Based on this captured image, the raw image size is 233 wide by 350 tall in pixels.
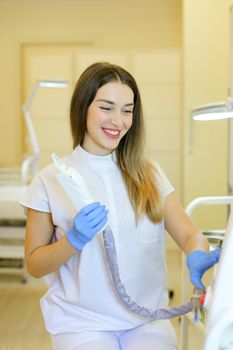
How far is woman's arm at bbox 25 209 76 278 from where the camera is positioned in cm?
103

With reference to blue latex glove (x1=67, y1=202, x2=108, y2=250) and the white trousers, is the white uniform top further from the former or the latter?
blue latex glove (x1=67, y1=202, x2=108, y2=250)

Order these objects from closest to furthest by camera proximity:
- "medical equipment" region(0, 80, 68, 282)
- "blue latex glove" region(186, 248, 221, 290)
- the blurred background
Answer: "blue latex glove" region(186, 248, 221, 290) → "medical equipment" region(0, 80, 68, 282) → the blurred background

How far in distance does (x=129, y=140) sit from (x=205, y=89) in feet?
5.86

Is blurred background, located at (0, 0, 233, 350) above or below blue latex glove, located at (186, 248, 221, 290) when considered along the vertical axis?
above

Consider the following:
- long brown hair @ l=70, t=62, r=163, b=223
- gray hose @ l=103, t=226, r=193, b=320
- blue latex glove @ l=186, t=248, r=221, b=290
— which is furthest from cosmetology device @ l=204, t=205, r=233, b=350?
long brown hair @ l=70, t=62, r=163, b=223

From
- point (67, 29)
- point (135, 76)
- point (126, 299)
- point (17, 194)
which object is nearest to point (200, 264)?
point (126, 299)

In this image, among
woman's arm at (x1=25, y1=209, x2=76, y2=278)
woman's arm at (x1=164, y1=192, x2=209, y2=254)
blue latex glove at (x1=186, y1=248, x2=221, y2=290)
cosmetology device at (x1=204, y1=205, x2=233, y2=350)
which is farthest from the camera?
woman's arm at (x1=164, y1=192, x2=209, y2=254)

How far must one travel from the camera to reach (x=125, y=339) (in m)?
1.06

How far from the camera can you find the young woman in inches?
41.3

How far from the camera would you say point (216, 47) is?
9.22ft

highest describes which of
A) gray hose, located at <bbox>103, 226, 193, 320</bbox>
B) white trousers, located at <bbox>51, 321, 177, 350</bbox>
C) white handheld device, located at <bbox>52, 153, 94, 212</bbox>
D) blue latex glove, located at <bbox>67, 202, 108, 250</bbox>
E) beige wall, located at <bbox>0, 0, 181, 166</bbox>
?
beige wall, located at <bbox>0, 0, 181, 166</bbox>

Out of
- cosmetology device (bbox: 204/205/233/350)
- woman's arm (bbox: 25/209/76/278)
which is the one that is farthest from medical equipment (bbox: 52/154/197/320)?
cosmetology device (bbox: 204/205/233/350)

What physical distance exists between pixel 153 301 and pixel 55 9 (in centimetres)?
339

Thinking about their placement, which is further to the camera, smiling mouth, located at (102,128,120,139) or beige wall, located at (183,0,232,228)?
beige wall, located at (183,0,232,228)
